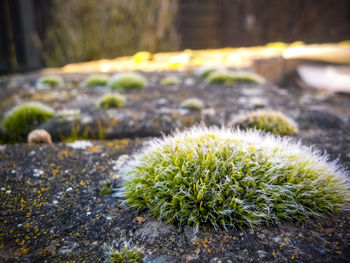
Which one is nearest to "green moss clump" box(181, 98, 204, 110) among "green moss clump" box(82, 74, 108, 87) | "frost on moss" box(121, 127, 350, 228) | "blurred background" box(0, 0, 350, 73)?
"frost on moss" box(121, 127, 350, 228)

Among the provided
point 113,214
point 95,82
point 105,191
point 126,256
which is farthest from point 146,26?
point 126,256

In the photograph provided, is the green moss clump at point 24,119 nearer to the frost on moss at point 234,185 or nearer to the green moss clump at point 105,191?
the green moss clump at point 105,191

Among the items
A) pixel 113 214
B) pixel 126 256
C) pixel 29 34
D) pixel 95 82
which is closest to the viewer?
pixel 126 256

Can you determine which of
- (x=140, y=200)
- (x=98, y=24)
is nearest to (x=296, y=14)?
(x=98, y=24)

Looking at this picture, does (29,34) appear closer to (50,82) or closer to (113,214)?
(50,82)

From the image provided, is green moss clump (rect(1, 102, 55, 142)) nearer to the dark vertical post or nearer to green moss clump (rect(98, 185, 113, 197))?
green moss clump (rect(98, 185, 113, 197))

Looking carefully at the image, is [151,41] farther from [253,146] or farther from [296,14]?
[253,146]

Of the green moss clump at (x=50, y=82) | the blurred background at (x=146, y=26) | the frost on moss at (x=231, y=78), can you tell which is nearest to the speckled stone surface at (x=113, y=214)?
the frost on moss at (x=231, y=78)
